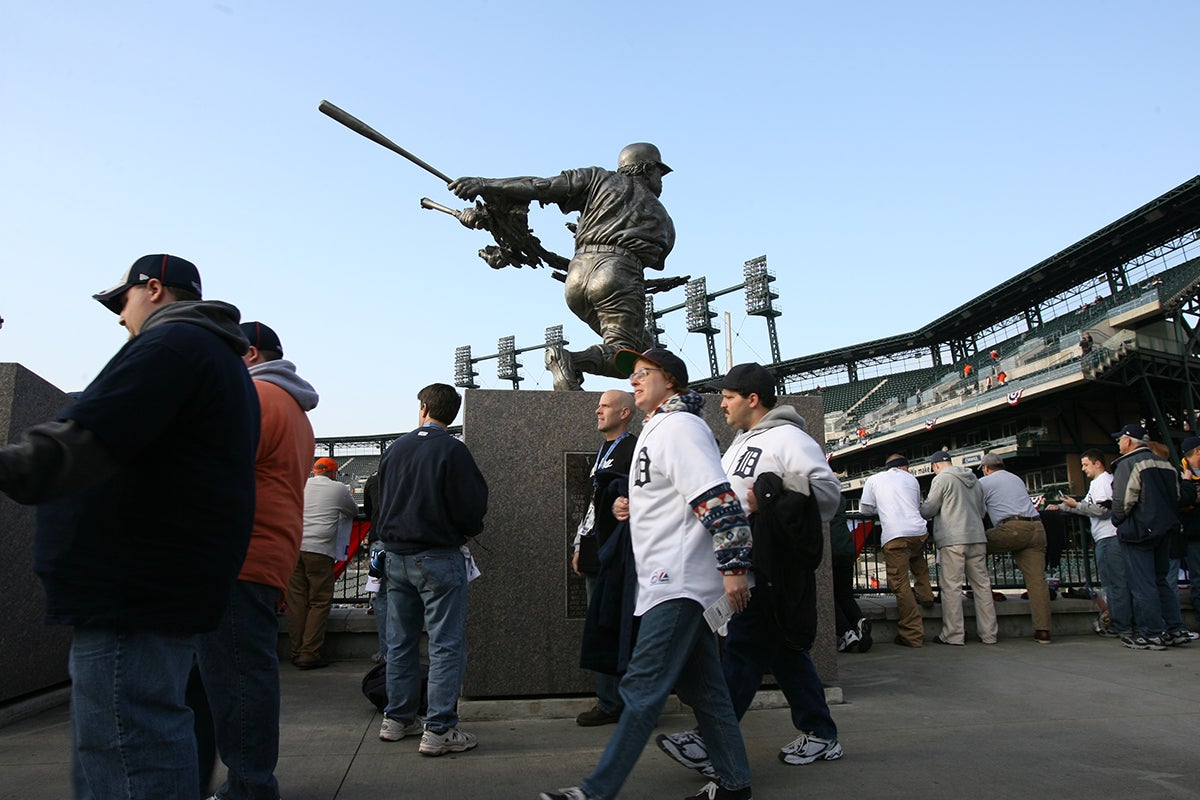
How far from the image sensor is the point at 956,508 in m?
7.71

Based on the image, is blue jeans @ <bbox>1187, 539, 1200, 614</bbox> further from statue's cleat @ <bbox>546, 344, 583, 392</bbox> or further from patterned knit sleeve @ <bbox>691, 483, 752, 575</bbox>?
patterned knit sleeve @ <bbox>691, 483, 752, 575</bbox>

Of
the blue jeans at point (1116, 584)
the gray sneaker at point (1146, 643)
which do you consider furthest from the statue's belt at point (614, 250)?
the gray sneaker at point (1146, 643)

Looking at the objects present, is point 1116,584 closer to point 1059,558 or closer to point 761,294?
point 1059,558

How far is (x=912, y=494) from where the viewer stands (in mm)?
7727

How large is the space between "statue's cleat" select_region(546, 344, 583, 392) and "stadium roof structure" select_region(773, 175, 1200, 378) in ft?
131

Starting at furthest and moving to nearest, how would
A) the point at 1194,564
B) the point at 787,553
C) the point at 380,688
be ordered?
the point at 1194,564 < the point at 380,688 < the point at 787,553

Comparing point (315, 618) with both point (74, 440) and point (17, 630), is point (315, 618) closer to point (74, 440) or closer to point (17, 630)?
point (17, 630)

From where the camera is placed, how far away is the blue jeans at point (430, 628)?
13.0 ft

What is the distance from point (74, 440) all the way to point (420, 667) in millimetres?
3152

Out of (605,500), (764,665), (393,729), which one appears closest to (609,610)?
(605,500)

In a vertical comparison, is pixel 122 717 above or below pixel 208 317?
below

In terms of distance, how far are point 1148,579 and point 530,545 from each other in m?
5.56

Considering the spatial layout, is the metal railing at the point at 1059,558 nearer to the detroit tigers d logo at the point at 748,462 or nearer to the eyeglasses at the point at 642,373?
the detroit tigers d logo at the point at 748,462

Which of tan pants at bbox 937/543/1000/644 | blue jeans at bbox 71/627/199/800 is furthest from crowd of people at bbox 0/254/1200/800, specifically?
tan pants at bbox 937/543/1000/644
